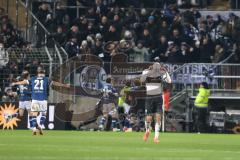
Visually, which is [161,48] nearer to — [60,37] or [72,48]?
[72,48]

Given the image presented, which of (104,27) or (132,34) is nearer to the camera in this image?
(104,27)

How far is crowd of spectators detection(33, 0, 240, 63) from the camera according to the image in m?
37.2

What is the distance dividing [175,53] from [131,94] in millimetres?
2603

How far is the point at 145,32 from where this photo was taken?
37.7 m

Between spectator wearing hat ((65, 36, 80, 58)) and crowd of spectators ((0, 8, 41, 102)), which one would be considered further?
spectator wearing hat ((65, 36, 80, 58))

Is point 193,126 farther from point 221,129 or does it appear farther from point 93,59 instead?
point 93,59

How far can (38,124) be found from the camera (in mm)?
30516

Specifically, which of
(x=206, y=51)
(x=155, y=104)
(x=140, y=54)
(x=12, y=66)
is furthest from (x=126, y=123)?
(x=155, y=104)

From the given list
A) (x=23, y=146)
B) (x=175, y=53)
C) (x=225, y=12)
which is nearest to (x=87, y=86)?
(x=175, y=53)

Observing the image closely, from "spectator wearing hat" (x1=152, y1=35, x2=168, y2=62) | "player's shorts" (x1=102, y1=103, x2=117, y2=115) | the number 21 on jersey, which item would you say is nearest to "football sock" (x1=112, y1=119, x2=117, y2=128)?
"player's shorts" (x1=102, y1=103, x2=117, y2=115)

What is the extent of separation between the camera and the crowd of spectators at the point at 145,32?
37.2 metres

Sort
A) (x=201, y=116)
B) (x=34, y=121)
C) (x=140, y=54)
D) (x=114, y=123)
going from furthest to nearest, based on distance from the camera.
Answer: (x=140, y=54), (x=114, y=123), (x=201, y=116), (x=34, y=121)

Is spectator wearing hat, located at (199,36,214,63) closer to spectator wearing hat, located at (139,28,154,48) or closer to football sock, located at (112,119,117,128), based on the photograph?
spectator wearing hat, located at (139,28,154,48)

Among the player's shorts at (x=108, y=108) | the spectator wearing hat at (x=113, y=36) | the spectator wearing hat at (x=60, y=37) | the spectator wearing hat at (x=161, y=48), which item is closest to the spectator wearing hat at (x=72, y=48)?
the spectator wearing hat at (x=60, y=37)
